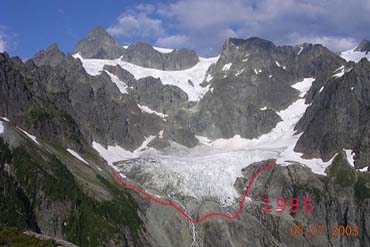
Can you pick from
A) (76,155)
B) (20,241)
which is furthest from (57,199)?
(20,241)

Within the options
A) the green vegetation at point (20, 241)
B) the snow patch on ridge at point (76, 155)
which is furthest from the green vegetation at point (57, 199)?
the green vegetation at point (20, 241)

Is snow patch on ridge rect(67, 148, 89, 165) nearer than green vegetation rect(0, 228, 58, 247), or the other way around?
green vegetation rect(0, 228, 58, 247)

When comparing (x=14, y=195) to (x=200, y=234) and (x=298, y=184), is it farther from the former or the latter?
(x=298, y=184)

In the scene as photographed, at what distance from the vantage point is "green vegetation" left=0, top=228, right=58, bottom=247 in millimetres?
51716

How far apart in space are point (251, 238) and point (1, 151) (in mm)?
85269

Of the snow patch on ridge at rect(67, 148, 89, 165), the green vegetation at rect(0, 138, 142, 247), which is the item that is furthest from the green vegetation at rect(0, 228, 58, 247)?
the snow patch on ridge at rect(67, 148, 89, 165)

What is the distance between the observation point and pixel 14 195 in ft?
415

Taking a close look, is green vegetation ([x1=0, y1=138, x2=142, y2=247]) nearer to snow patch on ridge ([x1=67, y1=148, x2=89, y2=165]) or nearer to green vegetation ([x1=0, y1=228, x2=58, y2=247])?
snow patch on ridge ([x1=67, y1=148, x2=89, y2=165])

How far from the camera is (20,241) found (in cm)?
5331

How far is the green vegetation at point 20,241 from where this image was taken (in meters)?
51.7

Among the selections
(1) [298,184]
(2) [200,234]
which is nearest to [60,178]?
(2) [200,234]

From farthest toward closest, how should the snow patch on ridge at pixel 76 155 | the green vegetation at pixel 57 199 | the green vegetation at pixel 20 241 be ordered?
the snow patch on ridge at pixel 76 155 < the green vegetation at pixel 57 199 < the green vegetation at pixel 20 241

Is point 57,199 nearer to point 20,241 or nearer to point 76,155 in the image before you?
point 76,155

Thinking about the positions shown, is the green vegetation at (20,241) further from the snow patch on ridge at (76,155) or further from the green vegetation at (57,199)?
the snow patch on ridge at (76,155)
